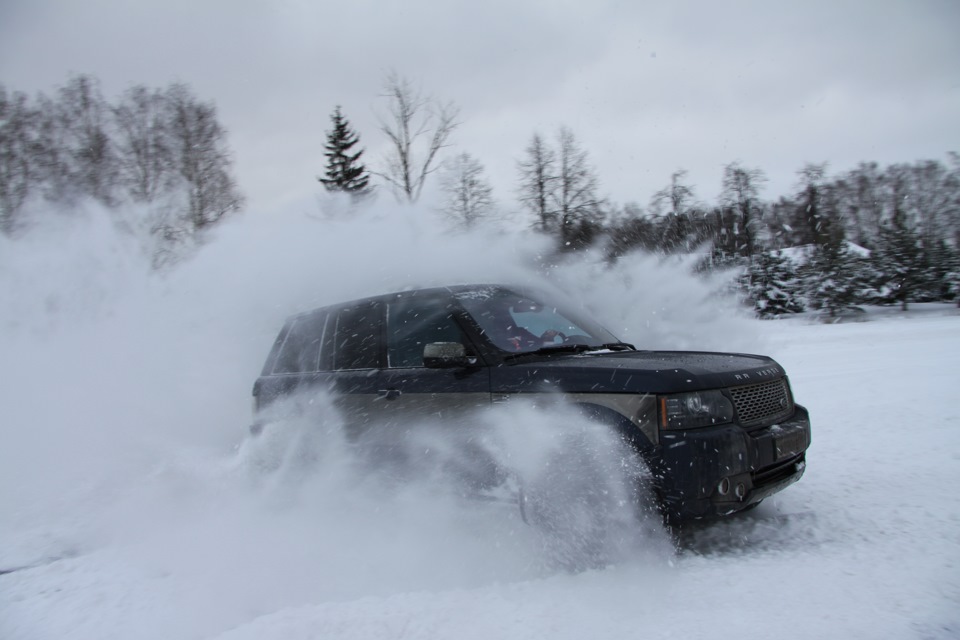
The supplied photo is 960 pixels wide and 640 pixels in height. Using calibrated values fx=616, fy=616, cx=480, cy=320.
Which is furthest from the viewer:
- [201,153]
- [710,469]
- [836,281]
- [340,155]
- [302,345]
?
[340,155]

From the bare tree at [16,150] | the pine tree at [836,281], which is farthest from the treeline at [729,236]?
the bare tree at [16,150]

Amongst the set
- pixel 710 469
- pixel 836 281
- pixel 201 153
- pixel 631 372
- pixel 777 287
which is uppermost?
pixel 201 153

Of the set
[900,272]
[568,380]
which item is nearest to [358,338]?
[568,380]

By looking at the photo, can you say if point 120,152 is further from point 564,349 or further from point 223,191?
point 564,349

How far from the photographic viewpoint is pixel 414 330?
175 inches

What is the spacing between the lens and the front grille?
3.60 m

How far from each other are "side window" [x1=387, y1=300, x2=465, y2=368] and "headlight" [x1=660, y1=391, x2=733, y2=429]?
4.68 feet

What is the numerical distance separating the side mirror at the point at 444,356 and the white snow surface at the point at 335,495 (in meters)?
0.46

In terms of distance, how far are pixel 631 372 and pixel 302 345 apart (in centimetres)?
324

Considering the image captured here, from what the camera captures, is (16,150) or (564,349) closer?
(564,349)

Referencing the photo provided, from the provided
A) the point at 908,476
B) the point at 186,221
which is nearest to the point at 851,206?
the point at 186,221

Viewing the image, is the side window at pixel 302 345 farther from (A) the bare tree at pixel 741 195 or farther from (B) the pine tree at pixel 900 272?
(A) the bare tree at pixel 741 195

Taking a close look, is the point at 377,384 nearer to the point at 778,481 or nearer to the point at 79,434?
the point at 778,481

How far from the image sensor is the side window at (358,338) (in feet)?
15.4
